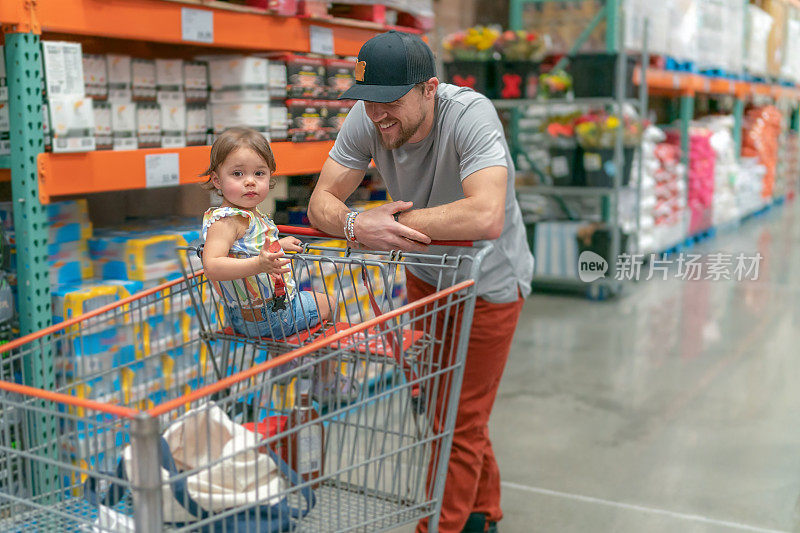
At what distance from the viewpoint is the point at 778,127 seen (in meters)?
12.6

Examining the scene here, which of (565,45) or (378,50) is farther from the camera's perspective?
(565,45)

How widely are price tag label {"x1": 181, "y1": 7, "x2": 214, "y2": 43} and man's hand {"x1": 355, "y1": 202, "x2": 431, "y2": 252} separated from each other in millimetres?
1314

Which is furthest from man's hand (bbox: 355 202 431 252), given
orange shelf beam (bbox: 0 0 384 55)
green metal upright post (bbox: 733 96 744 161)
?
green metal upright post (bbox: 733 96 744 161)

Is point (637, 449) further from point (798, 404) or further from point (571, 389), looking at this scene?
point (798, 404)

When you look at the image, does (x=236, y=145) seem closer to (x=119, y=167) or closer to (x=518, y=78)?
(x=119, y=167)

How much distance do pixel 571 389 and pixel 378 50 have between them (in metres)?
2.73

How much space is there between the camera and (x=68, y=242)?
2.91m

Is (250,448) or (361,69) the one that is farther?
(361,69)

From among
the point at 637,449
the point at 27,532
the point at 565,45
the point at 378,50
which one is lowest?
the point at 637,449

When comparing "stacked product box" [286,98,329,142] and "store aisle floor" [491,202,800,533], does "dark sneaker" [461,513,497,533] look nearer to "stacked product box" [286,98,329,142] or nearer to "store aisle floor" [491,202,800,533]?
"store aisle floor" [491,202,800,533]

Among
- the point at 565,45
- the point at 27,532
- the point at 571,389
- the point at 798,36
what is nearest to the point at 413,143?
the point at 27,532

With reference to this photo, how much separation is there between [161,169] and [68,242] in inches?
15.3

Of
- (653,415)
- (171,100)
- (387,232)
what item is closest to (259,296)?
(387,232)

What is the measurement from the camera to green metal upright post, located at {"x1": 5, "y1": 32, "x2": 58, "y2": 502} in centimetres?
258
